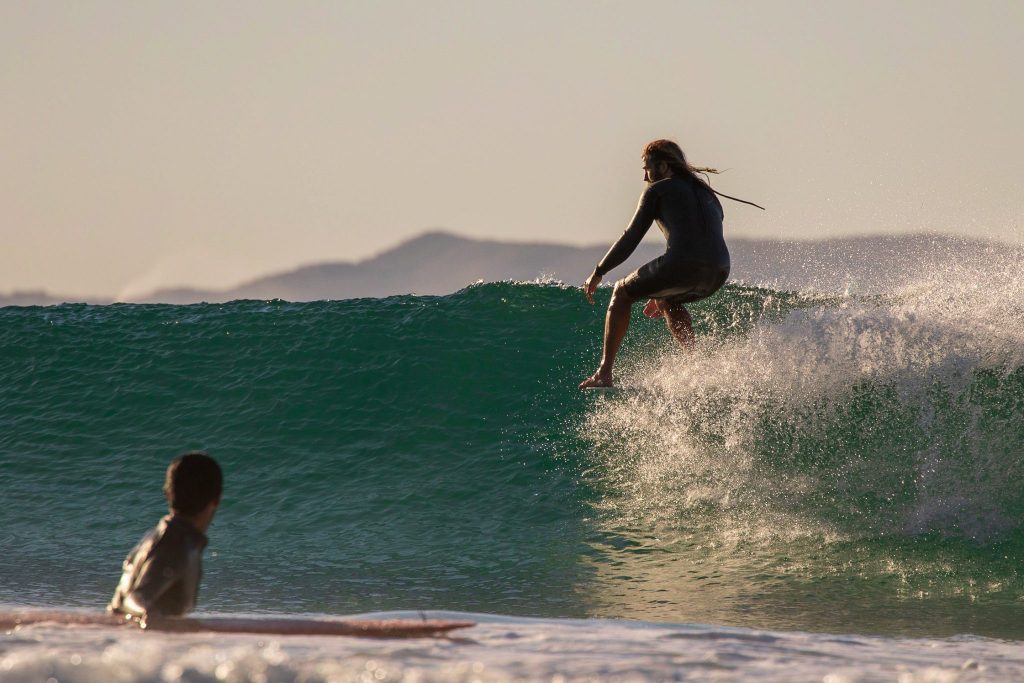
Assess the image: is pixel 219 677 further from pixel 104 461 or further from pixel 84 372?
pixel 84 372

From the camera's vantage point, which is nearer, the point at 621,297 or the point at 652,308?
the point at 621,297

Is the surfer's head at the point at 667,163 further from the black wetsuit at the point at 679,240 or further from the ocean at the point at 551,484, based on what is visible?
the ocean at the point at 551,484

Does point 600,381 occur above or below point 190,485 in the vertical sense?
above

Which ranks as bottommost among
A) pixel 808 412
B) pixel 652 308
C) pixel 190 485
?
pixel 808 412

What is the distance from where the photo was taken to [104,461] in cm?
1051

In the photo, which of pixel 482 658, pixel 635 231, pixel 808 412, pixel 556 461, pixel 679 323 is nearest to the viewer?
pixel 482 658

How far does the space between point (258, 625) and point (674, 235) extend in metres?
4.54

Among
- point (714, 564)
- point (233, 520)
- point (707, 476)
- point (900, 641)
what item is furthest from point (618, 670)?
point (233, 520)

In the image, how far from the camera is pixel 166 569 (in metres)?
3.50

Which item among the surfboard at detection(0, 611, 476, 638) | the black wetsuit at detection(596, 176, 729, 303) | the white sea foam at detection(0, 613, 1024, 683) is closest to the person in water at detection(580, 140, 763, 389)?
the black wetsuit at detection(596, 176, 729, 303)

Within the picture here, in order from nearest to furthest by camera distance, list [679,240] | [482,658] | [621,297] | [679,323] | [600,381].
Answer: [482,658]
[679,240]
[621,297]
[600,381]
[679,323]

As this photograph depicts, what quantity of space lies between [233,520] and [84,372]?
4980mm

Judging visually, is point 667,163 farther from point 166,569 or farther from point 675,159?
point 166,569

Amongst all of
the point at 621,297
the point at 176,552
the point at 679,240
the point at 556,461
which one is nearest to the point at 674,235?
the point at 679,240
